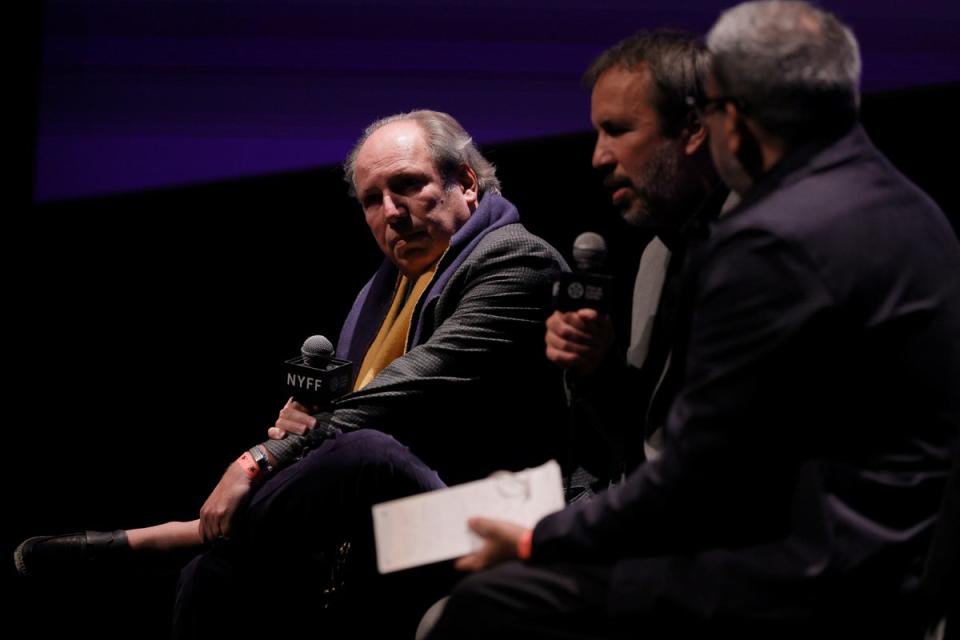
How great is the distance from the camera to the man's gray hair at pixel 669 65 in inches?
81.4

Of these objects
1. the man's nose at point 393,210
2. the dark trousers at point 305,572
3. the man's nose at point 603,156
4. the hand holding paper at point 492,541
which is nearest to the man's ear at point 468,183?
the man's nose at point 393,210

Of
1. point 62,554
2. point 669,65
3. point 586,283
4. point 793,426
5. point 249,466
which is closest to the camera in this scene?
point 793,426

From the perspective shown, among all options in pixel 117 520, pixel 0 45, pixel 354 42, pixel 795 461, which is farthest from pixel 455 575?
pixel 0 45

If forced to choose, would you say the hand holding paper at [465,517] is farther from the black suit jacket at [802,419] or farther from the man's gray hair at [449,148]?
the man's gray hair at [449,148]

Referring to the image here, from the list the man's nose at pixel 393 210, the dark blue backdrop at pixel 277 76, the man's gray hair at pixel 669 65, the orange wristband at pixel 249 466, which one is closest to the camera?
the man's gray hair at pixel 669 65

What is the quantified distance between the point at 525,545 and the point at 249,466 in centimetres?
91

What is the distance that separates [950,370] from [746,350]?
0.95ft

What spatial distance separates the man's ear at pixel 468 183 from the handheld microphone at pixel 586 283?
0.86 meters

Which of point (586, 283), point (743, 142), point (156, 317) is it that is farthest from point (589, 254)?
point (156, 317)

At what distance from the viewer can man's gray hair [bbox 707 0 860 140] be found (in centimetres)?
149

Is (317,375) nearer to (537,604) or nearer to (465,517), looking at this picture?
(465,517)

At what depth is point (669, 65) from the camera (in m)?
2.08

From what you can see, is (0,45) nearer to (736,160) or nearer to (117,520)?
(117,520)

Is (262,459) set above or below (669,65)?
below
